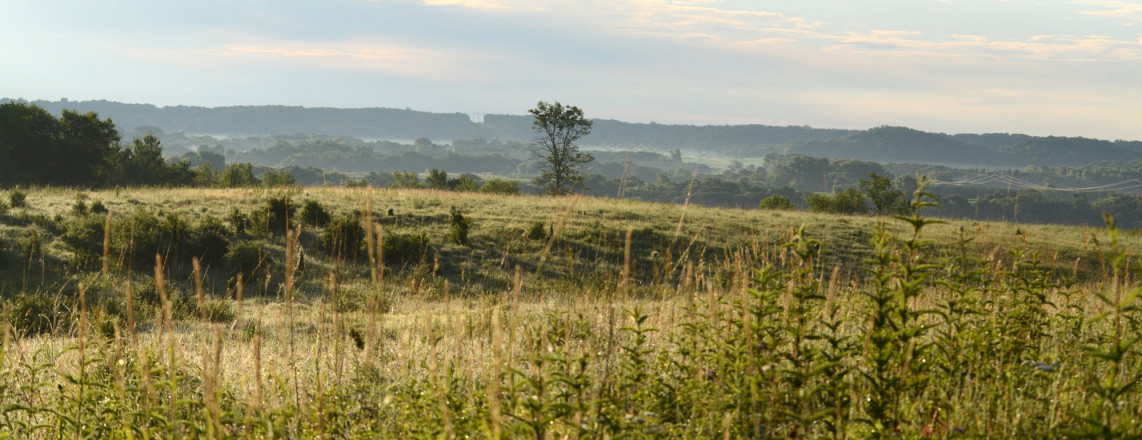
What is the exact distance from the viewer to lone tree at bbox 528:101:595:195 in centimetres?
5434

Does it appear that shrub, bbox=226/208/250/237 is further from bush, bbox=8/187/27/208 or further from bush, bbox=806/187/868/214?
bush, bbox=806/187/868/214

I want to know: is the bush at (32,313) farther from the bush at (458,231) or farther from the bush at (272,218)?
the bush at (458,231)

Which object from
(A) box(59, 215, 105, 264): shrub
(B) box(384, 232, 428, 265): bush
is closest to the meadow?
(B) box(384, 232, 428, 265): bush

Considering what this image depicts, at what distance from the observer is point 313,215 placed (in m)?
23.3

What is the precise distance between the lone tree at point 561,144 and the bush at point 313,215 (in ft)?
99.7

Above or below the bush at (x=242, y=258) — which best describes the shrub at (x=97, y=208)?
above

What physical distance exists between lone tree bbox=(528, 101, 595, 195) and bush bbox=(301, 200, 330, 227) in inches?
1197

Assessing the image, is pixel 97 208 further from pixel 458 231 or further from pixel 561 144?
pixel 561 144

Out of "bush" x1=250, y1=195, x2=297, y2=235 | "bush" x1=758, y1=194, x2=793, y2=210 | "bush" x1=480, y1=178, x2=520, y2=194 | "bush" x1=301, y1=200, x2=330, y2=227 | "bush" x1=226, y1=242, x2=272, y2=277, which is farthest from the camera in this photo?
"bush" x1=480, y1=178, x2=520, y2=194

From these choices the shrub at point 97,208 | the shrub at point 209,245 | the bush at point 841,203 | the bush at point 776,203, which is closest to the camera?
the shrub at point 209,245

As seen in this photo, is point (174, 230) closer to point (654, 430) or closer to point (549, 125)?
point (654, 430)

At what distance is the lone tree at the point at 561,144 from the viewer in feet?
178

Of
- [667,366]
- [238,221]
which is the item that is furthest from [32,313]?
[667,366]

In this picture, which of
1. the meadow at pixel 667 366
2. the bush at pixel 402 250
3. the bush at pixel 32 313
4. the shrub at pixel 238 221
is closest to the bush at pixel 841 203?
the bush at pixel 402 250
